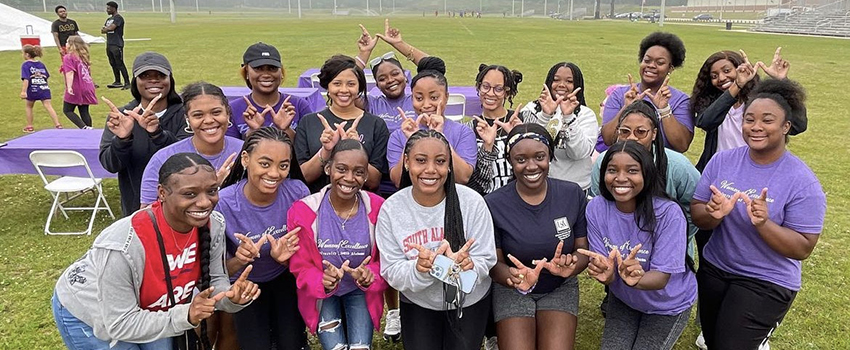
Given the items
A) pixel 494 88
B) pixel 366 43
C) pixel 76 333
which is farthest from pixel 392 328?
pixel 366 43

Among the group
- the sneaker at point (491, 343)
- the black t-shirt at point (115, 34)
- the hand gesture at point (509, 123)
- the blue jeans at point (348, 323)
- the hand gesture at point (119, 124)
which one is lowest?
the sneaker at point (491, 343)

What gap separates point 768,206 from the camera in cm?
319

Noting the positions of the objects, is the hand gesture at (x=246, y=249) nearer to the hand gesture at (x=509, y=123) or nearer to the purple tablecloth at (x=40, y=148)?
the hand gesture at (x=509, y=123)

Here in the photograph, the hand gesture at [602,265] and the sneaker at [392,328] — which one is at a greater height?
the hand gesture at [602,265]

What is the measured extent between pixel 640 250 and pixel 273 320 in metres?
2.36

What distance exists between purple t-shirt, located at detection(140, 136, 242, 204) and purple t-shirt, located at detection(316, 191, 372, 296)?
0.71m

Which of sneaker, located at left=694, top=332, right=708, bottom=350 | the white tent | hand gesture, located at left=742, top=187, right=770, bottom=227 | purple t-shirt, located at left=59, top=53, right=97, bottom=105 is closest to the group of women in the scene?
hand gesture, located at left=742, top=187, right=770, bottom=227

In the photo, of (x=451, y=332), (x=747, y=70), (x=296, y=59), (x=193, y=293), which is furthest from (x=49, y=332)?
(x=296, y=59)

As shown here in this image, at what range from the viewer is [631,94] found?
451 centimetres

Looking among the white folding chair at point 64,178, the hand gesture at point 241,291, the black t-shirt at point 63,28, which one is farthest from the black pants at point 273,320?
the black t-shirt at point 63,28

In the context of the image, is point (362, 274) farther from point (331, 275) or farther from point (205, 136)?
point (205, 136)

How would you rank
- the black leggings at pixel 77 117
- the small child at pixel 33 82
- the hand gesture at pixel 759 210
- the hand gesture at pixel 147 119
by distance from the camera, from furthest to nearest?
1. the small child at pixel 33 82
2. the black leggings at pixel 77 117
3. the hand gesture at pixel 147 119
4. the hand gesture at pixel 759 210

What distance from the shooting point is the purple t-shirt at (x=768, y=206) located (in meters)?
3.12

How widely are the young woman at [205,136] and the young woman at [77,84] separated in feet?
26.1
